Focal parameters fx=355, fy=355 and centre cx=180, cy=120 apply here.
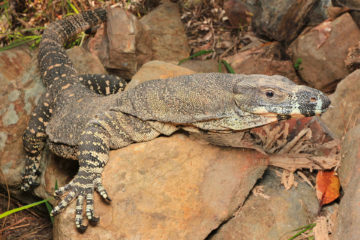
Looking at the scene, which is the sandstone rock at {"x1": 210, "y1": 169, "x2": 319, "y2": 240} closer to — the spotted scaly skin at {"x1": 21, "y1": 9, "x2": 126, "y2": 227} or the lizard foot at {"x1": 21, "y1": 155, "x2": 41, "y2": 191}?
the spotted scaly skin at {"x1": 21, "y1": 9, "x2": 126, "y2": 227}

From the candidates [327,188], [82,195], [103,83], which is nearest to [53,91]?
[103,83]

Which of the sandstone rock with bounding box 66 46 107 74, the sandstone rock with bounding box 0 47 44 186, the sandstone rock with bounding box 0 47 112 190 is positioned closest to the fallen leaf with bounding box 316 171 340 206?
the sandstone rock with bounding box 0 47 112 190

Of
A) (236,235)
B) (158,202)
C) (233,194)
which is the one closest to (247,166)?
(233,194)

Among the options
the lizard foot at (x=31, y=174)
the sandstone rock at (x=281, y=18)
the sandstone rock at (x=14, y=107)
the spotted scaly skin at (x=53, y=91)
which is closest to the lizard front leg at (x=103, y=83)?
the spotted scaly skin at (x=53, y=91)

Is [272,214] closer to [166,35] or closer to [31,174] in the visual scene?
[31,174]

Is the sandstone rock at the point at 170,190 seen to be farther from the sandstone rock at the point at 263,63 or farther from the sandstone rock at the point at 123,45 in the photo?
the sandstone rock at the point at 263,63
